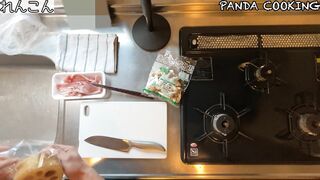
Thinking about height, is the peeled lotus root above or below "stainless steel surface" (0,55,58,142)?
below

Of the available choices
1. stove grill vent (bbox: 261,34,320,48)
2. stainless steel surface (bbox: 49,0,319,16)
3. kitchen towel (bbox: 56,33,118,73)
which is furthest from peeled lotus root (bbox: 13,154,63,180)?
stove grill vent (bbox: 261,34,320,48)

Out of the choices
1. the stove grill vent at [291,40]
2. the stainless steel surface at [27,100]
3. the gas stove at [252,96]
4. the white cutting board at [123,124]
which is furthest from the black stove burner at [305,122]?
the stainless steel surface at [27,100]

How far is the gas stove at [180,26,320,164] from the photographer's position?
0.83 metres

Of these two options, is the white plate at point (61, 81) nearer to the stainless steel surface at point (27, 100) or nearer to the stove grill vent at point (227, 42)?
the stainless steel surface at point (27, 100)

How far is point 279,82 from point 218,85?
131 millimetres

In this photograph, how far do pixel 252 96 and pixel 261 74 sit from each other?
5 cm

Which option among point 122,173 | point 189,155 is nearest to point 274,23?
point 189,155

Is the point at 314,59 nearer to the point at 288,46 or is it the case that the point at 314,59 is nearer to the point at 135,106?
the point at 288,46

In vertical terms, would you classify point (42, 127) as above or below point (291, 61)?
below

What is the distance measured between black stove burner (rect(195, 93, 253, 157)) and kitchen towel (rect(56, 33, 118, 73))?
235 mm

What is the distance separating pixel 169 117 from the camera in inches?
34.3

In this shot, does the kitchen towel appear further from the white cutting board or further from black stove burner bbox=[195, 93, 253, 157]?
black stove burner bbox=[195, 93, 253, 157]

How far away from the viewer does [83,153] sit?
33.6 inches

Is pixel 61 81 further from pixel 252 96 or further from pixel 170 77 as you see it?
pixel 252 96
